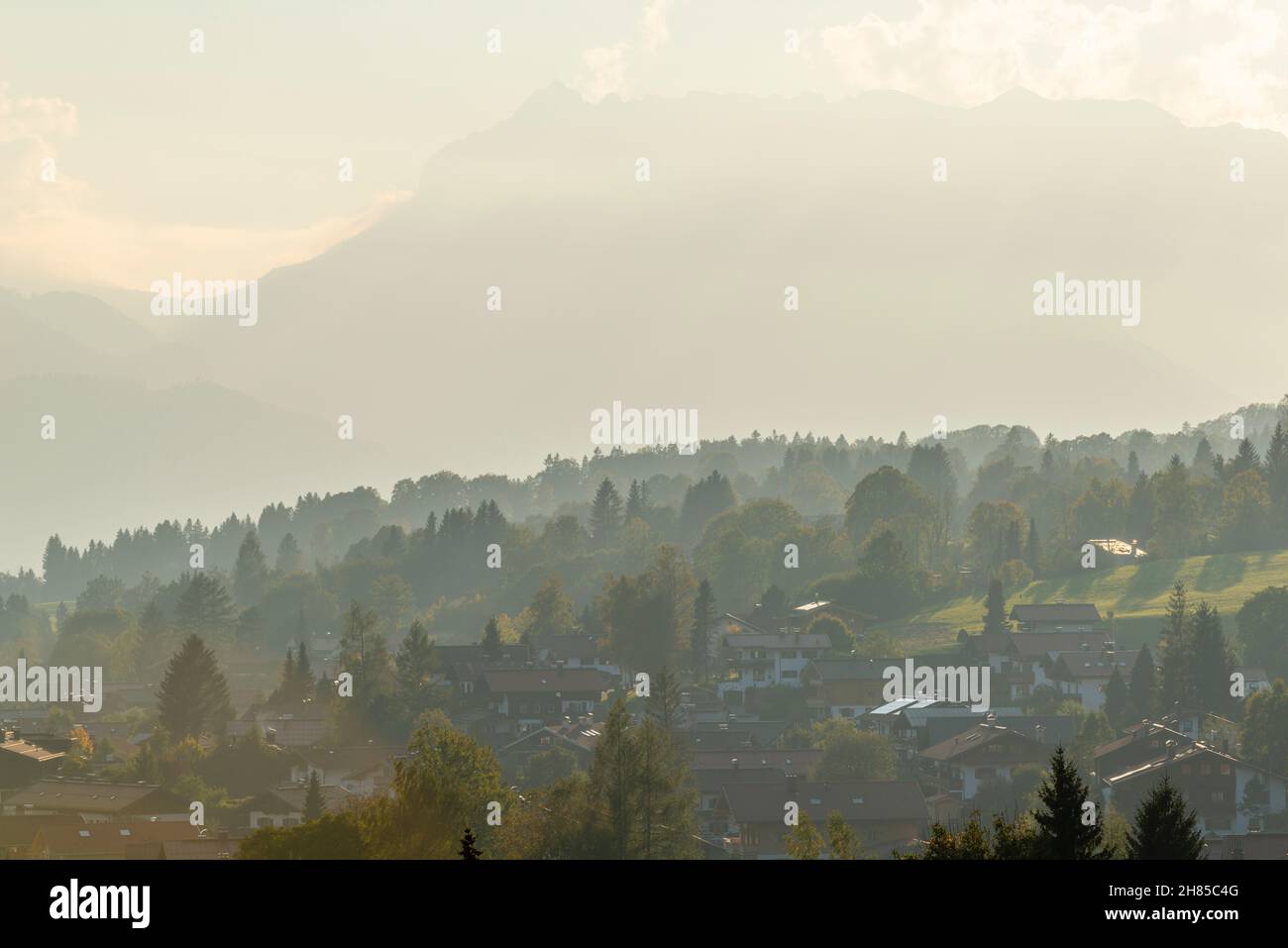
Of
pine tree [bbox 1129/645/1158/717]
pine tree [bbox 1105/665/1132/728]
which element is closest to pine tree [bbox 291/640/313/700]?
pine tree [bbox 1105/665/1132/728]

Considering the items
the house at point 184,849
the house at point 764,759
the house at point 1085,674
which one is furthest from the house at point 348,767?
the house at point 1085,674

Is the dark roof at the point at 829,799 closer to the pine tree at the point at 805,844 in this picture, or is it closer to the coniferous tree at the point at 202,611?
the pine tree at the point at 805,844

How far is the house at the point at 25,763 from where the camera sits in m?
92.0

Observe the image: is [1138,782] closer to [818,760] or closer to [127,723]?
[818,760]

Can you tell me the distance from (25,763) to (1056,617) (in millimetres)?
75980

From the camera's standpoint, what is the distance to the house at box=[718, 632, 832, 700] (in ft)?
410

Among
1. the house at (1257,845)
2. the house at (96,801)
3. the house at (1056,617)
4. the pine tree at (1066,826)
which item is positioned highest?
the house at (1056,617)

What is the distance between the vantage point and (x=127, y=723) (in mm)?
125875

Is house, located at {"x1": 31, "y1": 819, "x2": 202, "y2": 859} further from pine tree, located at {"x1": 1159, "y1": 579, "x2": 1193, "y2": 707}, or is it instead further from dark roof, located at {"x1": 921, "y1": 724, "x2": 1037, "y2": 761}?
pine tree, located at {"x1": 1159, "y1": 579, "x2": 1193, "y2": 707}

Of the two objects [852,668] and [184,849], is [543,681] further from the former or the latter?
[184,849]

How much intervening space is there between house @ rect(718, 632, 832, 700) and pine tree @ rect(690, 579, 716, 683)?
1.64m

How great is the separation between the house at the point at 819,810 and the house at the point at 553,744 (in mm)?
16049
